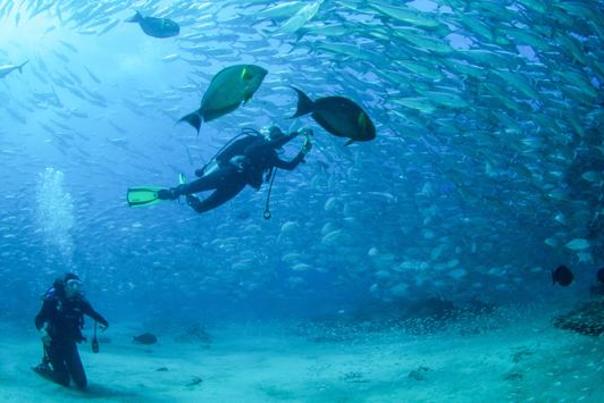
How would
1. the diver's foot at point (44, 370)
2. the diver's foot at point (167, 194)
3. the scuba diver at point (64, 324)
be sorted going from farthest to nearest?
the diver's foot at point (44, 370), the scuba diver at point (64, 324), the diver's foot at point (167, 194)

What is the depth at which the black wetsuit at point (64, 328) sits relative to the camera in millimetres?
6664

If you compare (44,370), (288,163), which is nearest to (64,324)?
(44,370)

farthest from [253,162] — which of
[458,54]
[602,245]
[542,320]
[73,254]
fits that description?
[73,254]

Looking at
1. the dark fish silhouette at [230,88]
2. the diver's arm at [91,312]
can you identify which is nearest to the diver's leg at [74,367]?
the diver's arm at [91,312]

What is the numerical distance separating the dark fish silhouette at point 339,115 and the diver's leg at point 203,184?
261 cm

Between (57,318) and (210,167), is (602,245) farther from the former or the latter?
(57,318)

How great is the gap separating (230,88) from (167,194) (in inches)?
101

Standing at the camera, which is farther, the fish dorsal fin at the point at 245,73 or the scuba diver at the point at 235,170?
the scuba diver at the point at 235,170

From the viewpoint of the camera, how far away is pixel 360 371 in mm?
9352

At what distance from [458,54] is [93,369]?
9.04 m

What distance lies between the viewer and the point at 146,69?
2334 cm

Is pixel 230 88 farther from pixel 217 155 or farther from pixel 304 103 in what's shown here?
pixel 217 155

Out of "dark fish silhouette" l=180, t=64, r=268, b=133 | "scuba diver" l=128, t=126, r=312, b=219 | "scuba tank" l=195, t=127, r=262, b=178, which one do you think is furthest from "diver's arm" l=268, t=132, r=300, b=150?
"dark fish silhouette" l=180, t=64, r=268, b=133

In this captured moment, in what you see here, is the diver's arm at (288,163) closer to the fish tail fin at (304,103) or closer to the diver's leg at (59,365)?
the fish tail fin at (304,103)
